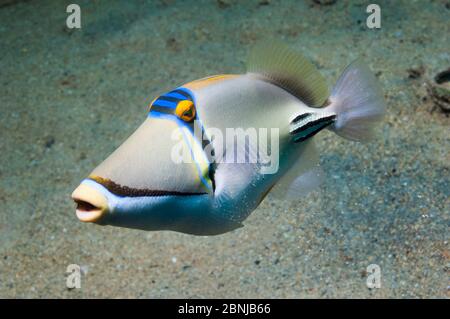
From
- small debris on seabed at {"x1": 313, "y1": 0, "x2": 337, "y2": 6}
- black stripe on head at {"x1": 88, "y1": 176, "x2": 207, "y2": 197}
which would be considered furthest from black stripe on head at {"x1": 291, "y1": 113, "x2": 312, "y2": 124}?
small debris on seabed at {"x1": 313, "y1": 0, "x2": 337, "y2": 6}

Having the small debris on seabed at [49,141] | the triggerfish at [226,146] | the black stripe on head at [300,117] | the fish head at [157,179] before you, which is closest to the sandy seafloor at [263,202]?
the small debris on seabed at [49,141]

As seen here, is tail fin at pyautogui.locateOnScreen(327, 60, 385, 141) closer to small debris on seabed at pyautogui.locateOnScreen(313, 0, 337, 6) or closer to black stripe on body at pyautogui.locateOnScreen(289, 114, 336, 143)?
black stripe on body at pyautogui.locateOnScreen(289, 114, 336, 143)

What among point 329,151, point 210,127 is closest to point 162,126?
point 210,127

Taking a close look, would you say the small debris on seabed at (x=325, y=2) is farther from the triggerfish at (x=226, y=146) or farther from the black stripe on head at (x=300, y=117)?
the black stripe on head at (x=300, y=117)

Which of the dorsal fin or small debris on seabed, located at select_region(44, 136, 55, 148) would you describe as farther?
small debris on seabed, located at select_region(44, 136, 55, 148)

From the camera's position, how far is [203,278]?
2238mm

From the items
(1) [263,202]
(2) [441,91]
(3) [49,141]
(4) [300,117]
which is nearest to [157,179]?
(4) [300,117]

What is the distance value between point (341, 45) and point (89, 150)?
216 cm

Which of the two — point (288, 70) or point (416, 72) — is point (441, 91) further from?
point (288, 70)

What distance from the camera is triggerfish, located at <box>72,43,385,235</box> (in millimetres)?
806

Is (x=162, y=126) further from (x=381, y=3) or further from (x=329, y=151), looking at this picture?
(x=381, y=3)

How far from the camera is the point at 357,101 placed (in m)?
1.20

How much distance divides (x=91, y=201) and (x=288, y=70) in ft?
2.12
